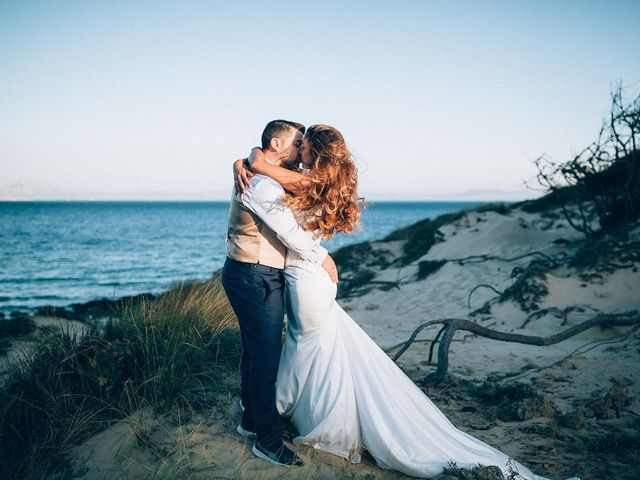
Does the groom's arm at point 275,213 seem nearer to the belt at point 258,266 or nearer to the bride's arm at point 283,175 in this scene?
the bride's arm at point 283,175

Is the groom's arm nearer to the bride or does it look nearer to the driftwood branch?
the bride

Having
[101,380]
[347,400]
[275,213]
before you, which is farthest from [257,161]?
[101,380]

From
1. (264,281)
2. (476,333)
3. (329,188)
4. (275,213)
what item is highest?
(329,188)

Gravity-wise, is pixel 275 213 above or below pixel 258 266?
above

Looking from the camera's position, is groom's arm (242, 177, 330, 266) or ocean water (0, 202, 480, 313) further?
ocean water (0, 202, 480, 313)

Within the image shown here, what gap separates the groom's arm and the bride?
0.29ft

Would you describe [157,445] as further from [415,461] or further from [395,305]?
[395,305]

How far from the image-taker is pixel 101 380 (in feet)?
11.7

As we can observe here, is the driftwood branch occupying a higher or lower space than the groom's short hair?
lower

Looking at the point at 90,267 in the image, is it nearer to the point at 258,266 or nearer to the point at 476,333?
the point at 476,333

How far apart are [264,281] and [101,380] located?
1.54 m

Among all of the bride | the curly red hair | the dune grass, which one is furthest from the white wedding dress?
the dune grass

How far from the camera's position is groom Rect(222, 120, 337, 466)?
3.14 metres

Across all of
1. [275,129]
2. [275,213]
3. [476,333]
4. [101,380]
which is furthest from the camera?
[476,333]
